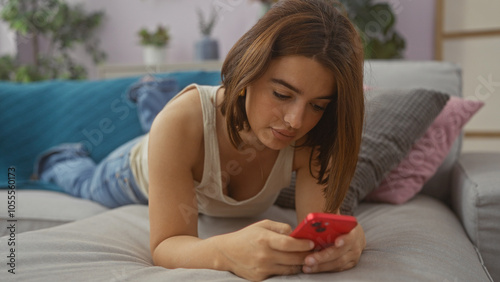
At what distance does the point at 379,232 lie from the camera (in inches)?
40.6

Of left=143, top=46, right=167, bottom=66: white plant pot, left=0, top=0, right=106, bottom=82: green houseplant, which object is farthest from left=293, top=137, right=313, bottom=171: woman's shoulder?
left=0, top=0, right=106, bottom=82: green houseplant

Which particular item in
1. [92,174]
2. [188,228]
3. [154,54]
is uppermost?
[154,54]

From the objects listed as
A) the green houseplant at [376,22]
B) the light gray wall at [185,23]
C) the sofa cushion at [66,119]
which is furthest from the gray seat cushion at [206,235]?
the light gray wall at [185,23]

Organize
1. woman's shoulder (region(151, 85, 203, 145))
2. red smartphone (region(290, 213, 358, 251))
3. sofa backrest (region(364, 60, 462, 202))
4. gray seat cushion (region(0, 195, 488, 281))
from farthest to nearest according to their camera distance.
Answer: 1. sofa backrest (region(364, 60, 462, 202))
2. woman's shoulder (region(151, 85, 203, 145))
3. gray seat cushion (region(0, 195, 488, 281))
4. red smartphone (region(290, 213, 358, 251))

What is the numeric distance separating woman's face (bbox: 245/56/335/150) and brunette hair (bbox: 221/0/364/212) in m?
0.02

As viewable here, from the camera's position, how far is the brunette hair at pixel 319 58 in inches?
30.9

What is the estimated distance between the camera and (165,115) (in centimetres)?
95

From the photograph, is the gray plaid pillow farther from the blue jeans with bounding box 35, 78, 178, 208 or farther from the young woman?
the blue jeans with bounding box 35, 78, 178, 208

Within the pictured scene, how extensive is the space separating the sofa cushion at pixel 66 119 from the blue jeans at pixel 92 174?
6 cm

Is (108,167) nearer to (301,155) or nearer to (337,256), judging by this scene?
(301,155)

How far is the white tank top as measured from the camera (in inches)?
38.8

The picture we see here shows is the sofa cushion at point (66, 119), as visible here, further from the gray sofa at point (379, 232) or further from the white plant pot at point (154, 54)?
the white plant pot at point (154, 54)

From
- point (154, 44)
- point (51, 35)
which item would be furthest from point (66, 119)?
point (51, 35)

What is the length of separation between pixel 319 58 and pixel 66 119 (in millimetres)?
1340
